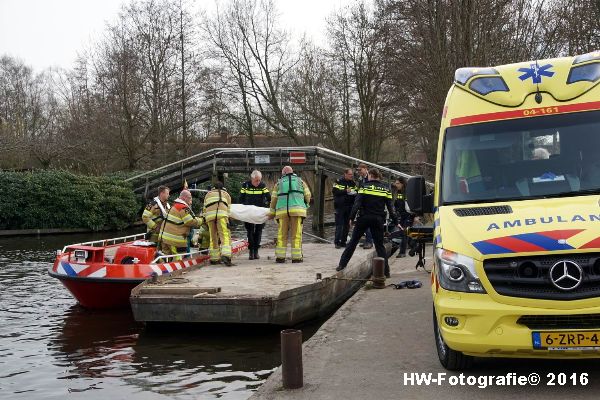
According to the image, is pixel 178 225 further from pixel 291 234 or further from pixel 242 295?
pixel 242 295

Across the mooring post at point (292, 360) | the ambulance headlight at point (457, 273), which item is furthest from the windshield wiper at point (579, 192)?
the mooring post at point (292, 360)

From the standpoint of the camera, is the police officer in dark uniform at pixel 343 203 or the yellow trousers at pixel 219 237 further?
the police officer in dark uniform at pixel 343 203

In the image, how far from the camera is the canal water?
7.50m

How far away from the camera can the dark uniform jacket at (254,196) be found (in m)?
13.9

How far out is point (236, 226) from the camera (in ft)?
105

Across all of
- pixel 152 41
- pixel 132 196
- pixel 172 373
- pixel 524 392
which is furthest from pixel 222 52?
pixel 524 392

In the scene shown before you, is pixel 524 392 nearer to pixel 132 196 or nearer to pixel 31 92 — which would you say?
pixel 132 196

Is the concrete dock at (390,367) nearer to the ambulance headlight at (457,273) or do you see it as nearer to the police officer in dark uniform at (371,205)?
the ambulance headlight at (457,273)

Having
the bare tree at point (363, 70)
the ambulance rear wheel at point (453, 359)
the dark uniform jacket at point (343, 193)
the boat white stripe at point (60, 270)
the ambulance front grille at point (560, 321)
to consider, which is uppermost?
the bare tree at point (363, 70)

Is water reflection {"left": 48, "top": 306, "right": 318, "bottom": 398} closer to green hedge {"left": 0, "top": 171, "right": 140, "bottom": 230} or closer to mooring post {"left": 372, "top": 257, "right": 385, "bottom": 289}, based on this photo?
mooring post {"left": 372, "top": 257, "right": 385, "bottom": 289}

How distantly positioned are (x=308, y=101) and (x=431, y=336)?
34.5m

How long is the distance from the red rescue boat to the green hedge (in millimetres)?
17840

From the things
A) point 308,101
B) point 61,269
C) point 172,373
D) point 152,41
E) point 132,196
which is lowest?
point 172,373

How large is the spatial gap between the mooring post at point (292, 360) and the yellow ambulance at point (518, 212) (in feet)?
4.19
